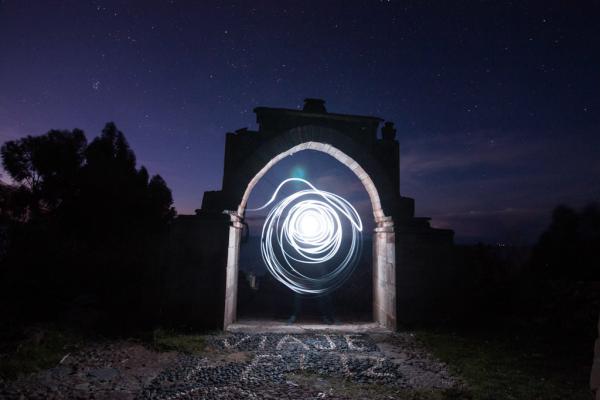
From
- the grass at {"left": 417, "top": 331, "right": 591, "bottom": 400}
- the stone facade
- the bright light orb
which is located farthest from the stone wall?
the grass at {"left": 417, "top": 331, "right": 591, "bottom": 400}

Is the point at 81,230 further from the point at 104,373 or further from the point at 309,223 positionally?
the point at 104,373

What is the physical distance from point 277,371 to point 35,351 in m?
3.51

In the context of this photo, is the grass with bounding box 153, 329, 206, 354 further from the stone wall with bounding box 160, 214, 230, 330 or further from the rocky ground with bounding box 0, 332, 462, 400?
the stone wall with bounding box 160, 214, 230, 330

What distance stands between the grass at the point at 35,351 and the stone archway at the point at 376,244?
2763 mm

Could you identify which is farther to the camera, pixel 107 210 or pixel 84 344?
pixel 107 210

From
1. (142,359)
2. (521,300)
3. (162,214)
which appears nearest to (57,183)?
(162,214)

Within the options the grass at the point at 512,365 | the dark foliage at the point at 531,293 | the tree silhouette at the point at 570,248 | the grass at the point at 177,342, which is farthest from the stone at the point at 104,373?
the tree silhouette at the point at 570,248

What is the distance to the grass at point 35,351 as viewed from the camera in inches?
180

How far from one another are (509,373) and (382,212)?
4.00 metres

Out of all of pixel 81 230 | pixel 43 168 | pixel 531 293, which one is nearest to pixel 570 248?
pixel 531 293

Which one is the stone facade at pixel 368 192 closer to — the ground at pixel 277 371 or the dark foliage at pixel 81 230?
the ground at pixel 277 371

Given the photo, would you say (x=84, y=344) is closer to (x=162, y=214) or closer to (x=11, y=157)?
(x=162, y=214)

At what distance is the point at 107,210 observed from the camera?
18391 millimetres

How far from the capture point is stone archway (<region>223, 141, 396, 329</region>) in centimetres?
763
